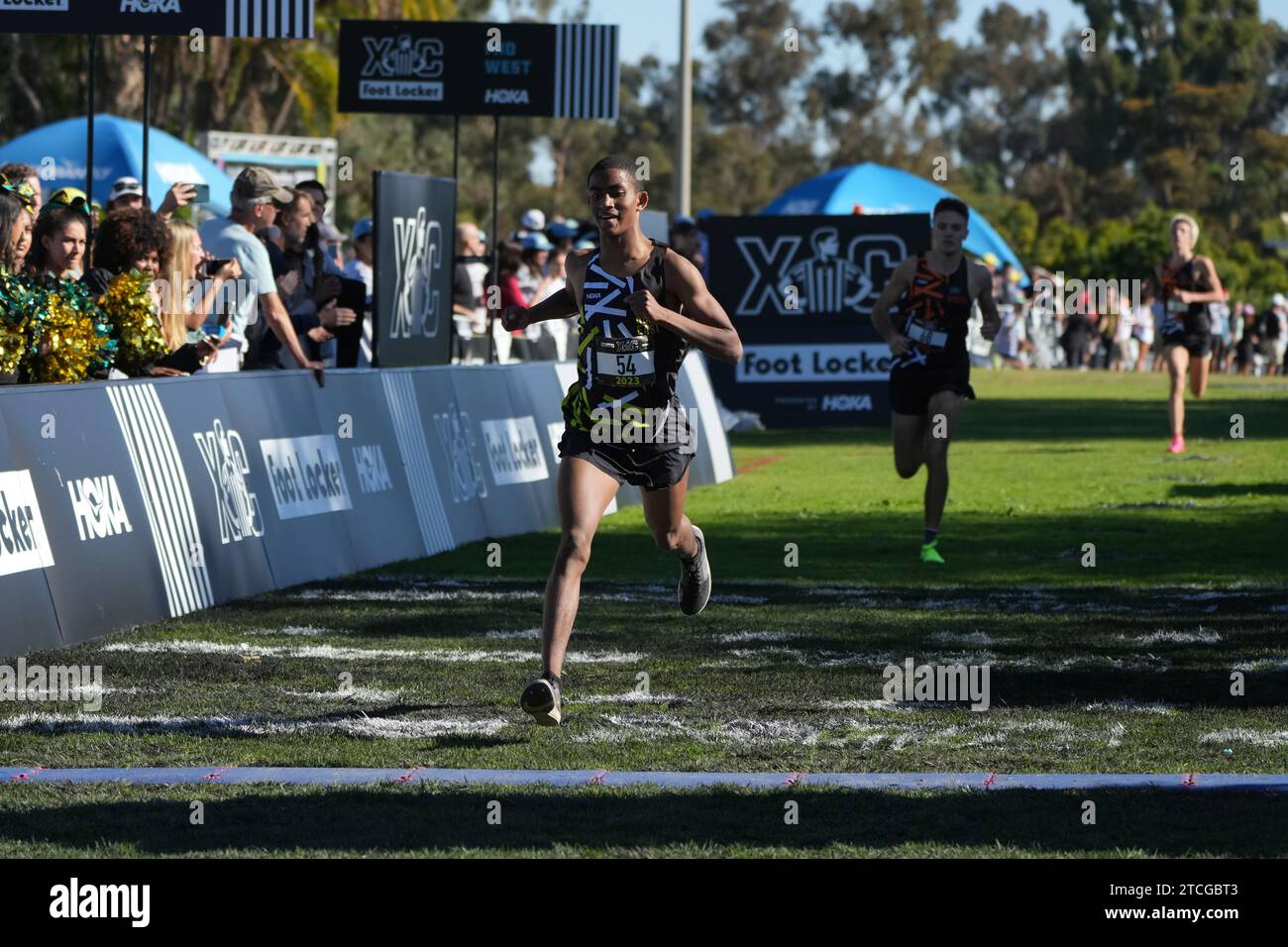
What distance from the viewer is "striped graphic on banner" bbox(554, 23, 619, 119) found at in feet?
59.1

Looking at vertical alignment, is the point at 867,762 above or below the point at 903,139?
below

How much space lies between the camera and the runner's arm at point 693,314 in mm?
8469

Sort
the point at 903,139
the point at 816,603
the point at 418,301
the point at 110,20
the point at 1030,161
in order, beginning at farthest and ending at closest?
the point at 1030,161 → the point at 903,139 → the point at 418,301 → the point at 110,20 → the point at 816,603

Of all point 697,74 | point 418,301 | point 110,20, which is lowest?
point 418,301

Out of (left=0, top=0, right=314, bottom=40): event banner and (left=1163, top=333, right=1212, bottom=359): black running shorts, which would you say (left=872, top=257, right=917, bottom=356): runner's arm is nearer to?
(left=0, top=0, right=314, bottom=40): event banner

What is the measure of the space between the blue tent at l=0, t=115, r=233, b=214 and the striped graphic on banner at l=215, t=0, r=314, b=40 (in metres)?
12.0

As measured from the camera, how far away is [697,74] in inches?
3482

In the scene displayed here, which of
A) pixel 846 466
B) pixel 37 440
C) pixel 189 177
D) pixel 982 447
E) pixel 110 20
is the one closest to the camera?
pixel 37 440

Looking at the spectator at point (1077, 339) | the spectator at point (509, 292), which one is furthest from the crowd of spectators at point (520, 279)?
the spectator at point (1077, 339)

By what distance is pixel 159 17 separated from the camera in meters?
13.7

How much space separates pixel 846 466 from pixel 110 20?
9806 mm

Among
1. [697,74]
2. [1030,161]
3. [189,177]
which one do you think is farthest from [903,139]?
[189,177]

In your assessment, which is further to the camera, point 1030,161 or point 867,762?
point 1030,161

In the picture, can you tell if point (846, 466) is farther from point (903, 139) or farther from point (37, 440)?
point (903, 139)
